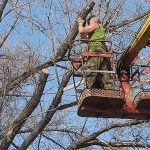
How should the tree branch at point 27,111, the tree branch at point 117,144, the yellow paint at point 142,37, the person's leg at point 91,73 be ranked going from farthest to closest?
the tree branch at point 117,144 < the tree branch at point 27,111 < the yellow paint at point 142,37 < the person's leg at point 91,73

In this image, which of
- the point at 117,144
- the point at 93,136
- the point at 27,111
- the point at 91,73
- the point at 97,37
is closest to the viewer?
the point at 91,73

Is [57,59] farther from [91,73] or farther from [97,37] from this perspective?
[91,73]

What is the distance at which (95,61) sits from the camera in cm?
610

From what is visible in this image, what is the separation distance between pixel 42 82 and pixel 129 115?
2.34 m

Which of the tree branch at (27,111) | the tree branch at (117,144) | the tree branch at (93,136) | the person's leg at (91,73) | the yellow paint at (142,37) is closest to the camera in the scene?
the person's leg at (91,73)

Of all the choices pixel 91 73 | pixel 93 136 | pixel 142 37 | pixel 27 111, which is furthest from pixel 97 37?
pixel 93 136

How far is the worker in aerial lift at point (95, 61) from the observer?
19.8 ft

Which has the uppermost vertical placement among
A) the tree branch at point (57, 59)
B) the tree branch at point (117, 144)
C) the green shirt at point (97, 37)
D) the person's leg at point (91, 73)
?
the tree branch at point (57, 59)

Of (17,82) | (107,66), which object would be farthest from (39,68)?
(107,66)

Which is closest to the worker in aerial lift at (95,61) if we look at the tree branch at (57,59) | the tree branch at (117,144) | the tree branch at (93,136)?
the tree branch at (57,59)

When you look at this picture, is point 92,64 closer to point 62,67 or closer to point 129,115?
point 129,115

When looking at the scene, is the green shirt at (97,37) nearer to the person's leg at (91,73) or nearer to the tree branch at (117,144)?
the person's leg at (91,73)

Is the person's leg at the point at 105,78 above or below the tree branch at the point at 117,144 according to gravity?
below

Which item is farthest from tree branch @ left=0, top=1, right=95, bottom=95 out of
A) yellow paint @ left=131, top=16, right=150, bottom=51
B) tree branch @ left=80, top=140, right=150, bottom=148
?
yellow paint @ left=131, top=16, right=150, bottom=51
